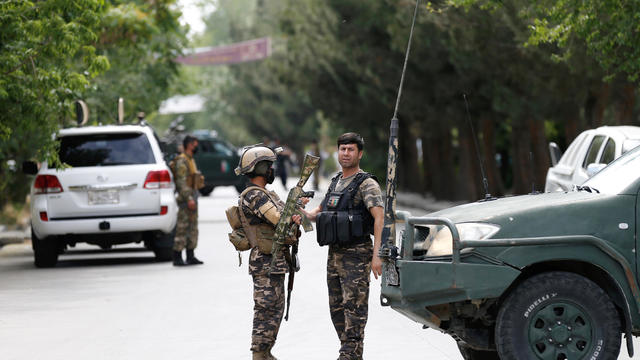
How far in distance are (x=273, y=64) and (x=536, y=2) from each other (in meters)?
34.1

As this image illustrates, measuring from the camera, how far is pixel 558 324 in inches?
303

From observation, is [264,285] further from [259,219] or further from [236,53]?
[236,53]

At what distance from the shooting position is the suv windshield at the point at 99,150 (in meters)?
17.5

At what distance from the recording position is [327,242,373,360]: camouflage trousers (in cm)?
814

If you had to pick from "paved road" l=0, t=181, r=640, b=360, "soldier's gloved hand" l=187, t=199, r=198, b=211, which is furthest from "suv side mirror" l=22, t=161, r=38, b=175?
"soldier's gloved hand" l=187, t=199, r=198, b=211

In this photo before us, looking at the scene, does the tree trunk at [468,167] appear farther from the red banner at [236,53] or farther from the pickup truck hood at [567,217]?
the pickup truck hood at [567,217]

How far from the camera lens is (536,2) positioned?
18703 millimetres

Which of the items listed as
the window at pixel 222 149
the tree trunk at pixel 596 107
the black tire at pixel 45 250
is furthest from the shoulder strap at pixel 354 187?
the window at pixel 222 149

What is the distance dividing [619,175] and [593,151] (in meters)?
8.58

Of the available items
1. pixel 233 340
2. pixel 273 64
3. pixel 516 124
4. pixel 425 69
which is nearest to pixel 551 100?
pixel 516 124

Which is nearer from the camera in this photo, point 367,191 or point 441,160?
point 367,191

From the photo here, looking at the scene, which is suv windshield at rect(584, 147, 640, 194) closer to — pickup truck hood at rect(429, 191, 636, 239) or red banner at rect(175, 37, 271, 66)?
pickup truck hood at rect(429, 191, 636, 239)

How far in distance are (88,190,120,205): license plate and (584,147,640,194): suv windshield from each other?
387 inches

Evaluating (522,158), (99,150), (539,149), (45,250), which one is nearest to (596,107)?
(539,149)
